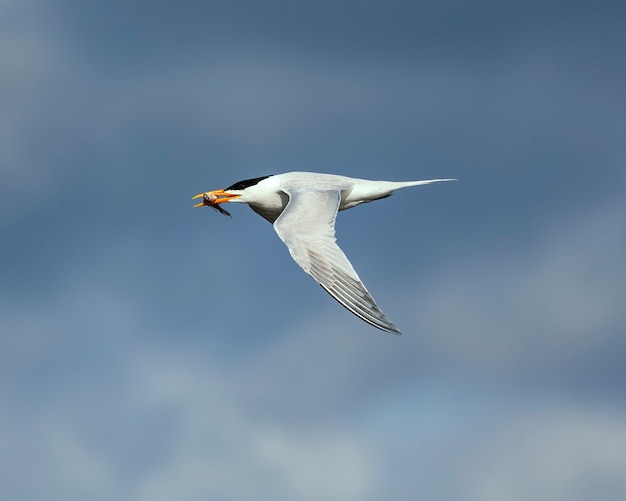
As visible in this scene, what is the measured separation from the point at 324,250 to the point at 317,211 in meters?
1.48

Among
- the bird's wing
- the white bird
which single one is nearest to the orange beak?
the white bird

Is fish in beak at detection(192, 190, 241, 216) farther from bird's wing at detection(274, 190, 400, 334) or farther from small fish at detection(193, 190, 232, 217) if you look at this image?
bird's wing at detection(274, 190, 400, 334)

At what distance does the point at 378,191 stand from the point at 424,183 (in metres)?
1.09

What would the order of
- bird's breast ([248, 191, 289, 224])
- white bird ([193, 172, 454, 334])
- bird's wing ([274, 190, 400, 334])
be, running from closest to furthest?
bird's wing ([274, 190, 400, 334])
white bird ([193, 172, 454, 334])
bird's breast ([248, 191, 289, 224])

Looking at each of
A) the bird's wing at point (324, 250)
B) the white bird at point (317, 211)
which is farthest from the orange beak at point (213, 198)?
the bird's wing at point (324, 250)

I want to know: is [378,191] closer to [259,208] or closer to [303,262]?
[259,208]

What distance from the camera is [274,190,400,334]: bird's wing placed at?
14062 millimetres

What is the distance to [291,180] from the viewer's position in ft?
60.9

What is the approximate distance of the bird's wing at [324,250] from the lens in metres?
14.1

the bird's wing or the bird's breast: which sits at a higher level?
the bird's breast

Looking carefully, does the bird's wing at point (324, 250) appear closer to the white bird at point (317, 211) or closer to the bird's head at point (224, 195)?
the white bird at point (317, 211)

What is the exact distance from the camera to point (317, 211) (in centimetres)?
1653

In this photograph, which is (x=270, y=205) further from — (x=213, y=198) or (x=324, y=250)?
(x=324, y=250)

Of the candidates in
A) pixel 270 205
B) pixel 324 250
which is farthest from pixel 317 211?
pixel 270 205
